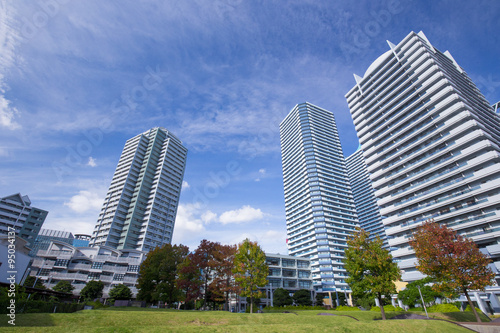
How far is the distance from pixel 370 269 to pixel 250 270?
1621 cm

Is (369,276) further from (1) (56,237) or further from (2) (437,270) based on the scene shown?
(1) (56,237)

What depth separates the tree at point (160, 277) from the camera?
3841 centimetres

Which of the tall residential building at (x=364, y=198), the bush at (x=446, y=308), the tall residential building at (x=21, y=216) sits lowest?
the bush at (x=446, y=308)

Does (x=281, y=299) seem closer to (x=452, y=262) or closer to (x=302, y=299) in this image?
(x=302, y=299)

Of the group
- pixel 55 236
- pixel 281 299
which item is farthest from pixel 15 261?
pixel 55 236

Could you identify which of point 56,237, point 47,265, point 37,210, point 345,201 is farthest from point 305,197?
point 56,237

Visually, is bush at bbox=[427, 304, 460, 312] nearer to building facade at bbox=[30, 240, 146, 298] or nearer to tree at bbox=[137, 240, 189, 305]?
tree at bbox=[137, 240, 189, 305]

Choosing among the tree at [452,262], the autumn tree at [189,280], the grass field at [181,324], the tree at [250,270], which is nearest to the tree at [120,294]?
the autumn tree at [189,280]

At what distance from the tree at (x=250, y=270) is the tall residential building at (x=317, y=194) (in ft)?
205

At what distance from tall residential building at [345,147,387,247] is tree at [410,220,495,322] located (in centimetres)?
10297

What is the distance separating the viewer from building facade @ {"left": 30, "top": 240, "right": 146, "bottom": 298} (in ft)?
174

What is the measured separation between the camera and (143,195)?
9494cm

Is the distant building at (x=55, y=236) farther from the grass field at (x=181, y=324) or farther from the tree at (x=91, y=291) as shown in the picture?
the grass field at (x=181, y=324)

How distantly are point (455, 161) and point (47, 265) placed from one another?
314 ft
